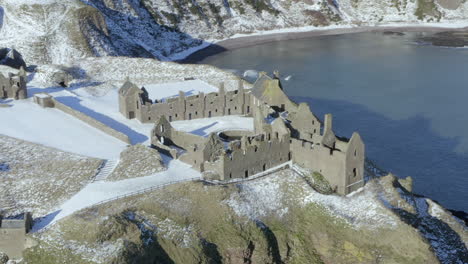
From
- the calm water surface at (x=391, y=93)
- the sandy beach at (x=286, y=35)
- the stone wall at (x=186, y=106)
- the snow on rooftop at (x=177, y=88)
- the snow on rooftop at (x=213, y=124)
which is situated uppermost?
the stone wall at (x=186, y=106)

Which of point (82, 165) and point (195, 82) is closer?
point (82, 165)

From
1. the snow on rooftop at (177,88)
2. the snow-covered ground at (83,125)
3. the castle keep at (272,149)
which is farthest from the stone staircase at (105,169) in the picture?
the snow on rooftop at (177,88)

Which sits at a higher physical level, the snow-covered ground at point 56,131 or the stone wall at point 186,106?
the stone wall at point 186,106

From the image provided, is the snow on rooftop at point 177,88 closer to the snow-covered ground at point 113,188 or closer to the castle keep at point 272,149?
the castle keep at point 272,149

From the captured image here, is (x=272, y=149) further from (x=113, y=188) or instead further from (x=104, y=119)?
(x=104, y=119)

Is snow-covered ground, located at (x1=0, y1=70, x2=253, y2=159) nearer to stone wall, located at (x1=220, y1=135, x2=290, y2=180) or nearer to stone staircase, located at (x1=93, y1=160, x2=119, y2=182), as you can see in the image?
stone staircase, located at (x1=93, y1=160, x2=119, y2=182)

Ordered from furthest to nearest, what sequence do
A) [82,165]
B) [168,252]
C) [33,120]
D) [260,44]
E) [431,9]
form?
[431,9] → [260,44] → [33,120] → [82,165] → [168,252]

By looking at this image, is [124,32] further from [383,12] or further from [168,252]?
[168,252]

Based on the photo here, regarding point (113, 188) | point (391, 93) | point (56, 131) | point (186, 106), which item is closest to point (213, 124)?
point (186, 106)

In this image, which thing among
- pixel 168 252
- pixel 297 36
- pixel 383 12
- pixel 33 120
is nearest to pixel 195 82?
pixel 33 120
